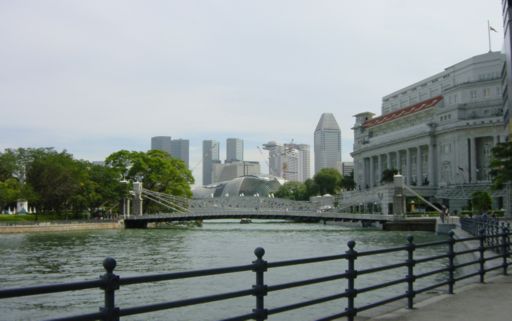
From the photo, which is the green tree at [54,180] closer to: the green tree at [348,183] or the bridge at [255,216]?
the bridge at [255,216]

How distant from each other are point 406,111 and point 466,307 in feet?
502

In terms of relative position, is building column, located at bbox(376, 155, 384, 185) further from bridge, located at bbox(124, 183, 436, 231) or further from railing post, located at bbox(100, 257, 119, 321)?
railing post, located at bbox(100, 257, 119, 321)

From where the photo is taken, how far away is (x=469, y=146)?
127625 millimetres

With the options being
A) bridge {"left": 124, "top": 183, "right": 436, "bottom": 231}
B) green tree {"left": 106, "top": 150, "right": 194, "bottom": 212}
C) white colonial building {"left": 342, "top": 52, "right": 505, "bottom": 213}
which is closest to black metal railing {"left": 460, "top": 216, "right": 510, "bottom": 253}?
bridge {"left": 124, "top": 183, "right": 436, "bottom": 231}

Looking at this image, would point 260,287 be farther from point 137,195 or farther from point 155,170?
point 155,170

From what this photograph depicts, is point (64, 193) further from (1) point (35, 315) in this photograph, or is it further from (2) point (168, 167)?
(1) point (35, 315)

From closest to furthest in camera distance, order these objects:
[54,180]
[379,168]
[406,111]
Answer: [54,180] → [406,111] → [379,168]

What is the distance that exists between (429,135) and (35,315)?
127 meters

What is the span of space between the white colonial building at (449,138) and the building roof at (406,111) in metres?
0.33

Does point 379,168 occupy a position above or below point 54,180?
above

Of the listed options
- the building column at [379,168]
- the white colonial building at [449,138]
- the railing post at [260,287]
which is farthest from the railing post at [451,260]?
the building column at [379,168]

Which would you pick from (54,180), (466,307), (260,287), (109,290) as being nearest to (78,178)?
(54,180)

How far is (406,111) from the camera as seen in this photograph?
160 m

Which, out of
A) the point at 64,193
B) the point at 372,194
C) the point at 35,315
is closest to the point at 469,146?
the point at 372,194
